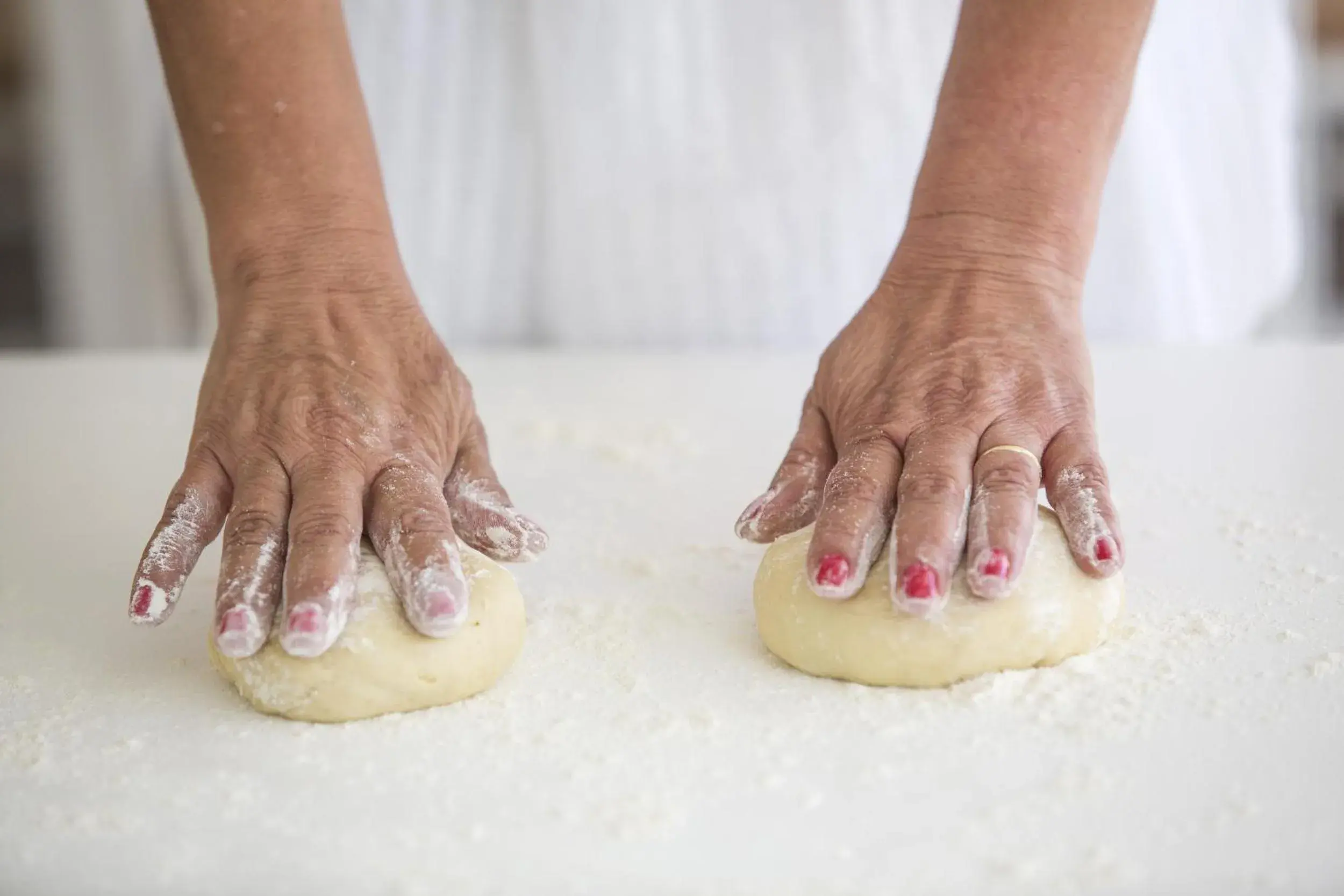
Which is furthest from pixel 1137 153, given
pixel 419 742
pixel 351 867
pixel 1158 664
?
pixel 351 867

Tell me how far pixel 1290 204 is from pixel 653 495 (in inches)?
58.8

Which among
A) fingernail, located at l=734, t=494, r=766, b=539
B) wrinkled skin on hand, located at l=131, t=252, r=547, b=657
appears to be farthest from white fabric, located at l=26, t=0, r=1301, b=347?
fingernail, located at l=734, t=494, r=766, b=539

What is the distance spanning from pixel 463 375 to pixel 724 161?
0.88 metres

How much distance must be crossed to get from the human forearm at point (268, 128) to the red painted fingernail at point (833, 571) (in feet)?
1.84

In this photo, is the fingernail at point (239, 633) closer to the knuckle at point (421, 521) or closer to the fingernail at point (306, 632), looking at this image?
the fingernail at point (306, 632)

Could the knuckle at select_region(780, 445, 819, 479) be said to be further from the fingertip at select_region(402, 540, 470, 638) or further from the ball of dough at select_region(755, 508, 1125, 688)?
the fingertip at select_region(402, 540, 470, 638)

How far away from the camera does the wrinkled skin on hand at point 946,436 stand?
101 centimetres

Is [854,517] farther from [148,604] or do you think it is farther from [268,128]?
[268,128]

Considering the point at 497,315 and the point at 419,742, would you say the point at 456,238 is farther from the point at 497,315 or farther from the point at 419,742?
the point at 419,742

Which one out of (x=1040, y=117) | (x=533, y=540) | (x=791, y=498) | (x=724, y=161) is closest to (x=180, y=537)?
(x=533, y=540)

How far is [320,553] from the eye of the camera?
39.0 inches

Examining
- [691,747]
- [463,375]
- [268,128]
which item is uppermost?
[268,128]

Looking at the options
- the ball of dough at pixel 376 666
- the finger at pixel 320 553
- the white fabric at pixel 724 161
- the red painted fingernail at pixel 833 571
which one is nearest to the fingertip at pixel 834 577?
the red painted fingernail at pixel 833 571

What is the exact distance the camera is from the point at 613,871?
780 mm
